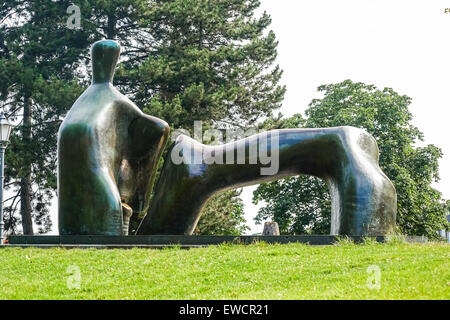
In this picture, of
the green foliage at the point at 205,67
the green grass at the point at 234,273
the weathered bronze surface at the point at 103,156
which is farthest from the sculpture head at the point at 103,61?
the green foliage at the point at 205,67

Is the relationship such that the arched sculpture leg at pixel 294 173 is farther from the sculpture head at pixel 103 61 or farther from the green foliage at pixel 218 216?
the green foliage at pixel 218 216

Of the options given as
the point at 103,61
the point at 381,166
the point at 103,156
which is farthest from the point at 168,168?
the point at 381,166

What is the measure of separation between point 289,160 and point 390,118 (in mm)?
16629

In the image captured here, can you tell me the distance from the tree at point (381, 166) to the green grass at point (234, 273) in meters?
16.2

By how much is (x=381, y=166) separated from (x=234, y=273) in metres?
19.4

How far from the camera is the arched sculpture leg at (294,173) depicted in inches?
432

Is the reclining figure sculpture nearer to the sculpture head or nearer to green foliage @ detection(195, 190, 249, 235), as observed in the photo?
the sculpture head

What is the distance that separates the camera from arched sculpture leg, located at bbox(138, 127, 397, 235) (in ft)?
36.0

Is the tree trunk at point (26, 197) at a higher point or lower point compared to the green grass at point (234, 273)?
higher

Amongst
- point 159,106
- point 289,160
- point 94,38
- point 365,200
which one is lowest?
point 365,200

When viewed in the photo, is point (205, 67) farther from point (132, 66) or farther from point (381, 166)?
point (381, 166)

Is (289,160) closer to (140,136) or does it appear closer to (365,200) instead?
(365,200)
